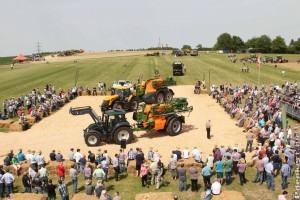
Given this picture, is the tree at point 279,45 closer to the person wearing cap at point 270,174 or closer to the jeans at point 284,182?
the jeans at point 284,182

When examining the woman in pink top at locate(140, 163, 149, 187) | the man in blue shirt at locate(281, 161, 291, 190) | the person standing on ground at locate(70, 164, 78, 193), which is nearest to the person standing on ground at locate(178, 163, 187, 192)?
the woman in pink top at locate(140, 163, 149, 187)

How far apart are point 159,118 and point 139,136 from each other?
2.06 meters

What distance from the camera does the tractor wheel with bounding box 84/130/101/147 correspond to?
20031mm

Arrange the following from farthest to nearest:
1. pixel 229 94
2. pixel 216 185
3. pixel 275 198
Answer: pixel 229 94, pixel 275 198, pixel 216 185

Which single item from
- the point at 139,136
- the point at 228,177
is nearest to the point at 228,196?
the point at 228,177

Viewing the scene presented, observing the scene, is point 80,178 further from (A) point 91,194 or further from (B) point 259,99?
(B) point 259,99

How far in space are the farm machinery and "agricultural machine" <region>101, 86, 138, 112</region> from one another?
5679 millimetres

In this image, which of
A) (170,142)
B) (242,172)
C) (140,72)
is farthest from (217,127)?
(140,72)

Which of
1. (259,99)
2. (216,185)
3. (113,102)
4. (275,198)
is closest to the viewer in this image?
(216,185)

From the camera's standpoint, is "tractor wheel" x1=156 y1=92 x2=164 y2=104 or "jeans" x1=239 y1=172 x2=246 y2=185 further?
"tractor wheel" x1=156 y1=92 x2=164 y2=104

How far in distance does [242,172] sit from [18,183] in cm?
1040

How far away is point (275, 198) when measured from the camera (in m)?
13.6

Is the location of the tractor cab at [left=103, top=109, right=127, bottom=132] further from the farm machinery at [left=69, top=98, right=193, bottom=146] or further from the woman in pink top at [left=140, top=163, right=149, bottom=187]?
the woman in pink top at [left=140, top=163, right=149, bottom=187]

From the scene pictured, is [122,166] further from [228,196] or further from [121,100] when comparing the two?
[121,100]
